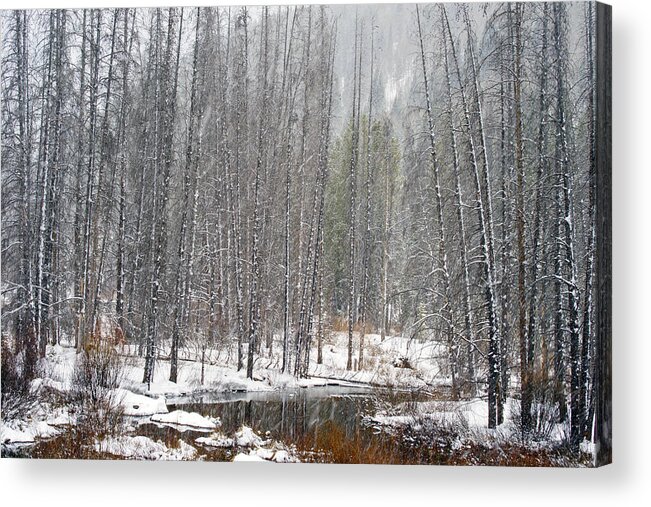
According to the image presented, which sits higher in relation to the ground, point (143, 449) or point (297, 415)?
point (297, 415)

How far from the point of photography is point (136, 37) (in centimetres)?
772

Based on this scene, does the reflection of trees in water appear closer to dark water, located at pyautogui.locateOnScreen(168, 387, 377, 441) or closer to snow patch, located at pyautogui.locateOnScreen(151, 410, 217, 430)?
dark water, located at pyautogui.locateOnScreen(168, 387, 377, 441)

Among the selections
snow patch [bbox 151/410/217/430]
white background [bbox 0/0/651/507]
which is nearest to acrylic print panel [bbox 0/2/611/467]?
snow patch [bbox 151/410/217/430]

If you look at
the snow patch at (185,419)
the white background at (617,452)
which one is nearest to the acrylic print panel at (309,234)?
the snow patch at (185,419)

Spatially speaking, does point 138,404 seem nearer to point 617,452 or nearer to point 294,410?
point 294,410

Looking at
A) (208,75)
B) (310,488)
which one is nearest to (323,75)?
(208,75)

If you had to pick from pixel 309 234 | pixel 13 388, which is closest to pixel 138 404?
pixel 13 388

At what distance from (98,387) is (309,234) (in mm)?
2354

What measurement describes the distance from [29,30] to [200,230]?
8.00 ft

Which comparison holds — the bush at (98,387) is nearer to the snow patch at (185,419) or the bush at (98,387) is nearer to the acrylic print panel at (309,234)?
the acrylic print panel at (309,234)

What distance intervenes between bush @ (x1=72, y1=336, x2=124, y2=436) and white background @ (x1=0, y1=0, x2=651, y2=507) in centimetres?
103

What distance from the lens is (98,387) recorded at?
25.1 ft

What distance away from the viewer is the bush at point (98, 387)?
757cm

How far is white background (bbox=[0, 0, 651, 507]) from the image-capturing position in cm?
729
